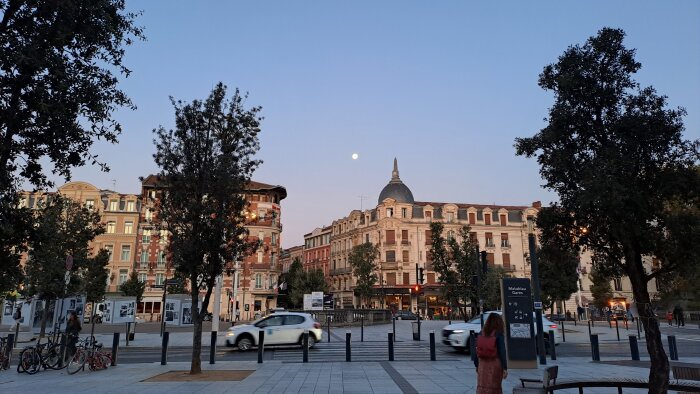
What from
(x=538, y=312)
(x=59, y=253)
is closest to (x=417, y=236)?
(x=59, y=253)

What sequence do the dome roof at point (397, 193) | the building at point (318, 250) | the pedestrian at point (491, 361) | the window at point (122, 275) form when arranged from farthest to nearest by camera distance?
the building at point (318, 250)
the dome roof at point (397, 193)
the window at point (122, 275)
the pedestrian at point (491, 361)

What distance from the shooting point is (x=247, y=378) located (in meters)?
12.3

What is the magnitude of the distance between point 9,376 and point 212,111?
9.89m

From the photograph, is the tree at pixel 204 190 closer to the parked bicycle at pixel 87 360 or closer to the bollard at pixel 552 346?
the parked bicycle at pixel 87 360

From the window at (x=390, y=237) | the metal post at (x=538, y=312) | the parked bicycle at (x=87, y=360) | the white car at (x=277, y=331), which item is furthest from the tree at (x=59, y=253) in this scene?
the window at (x=390, y=237)

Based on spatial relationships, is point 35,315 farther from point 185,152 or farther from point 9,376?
point 185,152

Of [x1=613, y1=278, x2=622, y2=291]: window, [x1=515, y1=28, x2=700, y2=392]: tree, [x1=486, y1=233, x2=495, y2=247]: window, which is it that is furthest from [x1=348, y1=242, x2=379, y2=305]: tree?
[x1=515, y1=28, x2=700, y2=392]: tree

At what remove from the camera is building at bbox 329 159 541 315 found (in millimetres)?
70688

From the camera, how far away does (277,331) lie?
2083 cm

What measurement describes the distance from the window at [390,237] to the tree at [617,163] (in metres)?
63.0

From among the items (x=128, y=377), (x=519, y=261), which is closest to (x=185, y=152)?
(x=128, y=377)

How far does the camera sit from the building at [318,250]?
92.1 m

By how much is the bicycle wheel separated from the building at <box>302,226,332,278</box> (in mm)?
75141

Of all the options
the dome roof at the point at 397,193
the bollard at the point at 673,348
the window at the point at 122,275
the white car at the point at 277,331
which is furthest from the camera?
the dome roof at the point at 397,193
